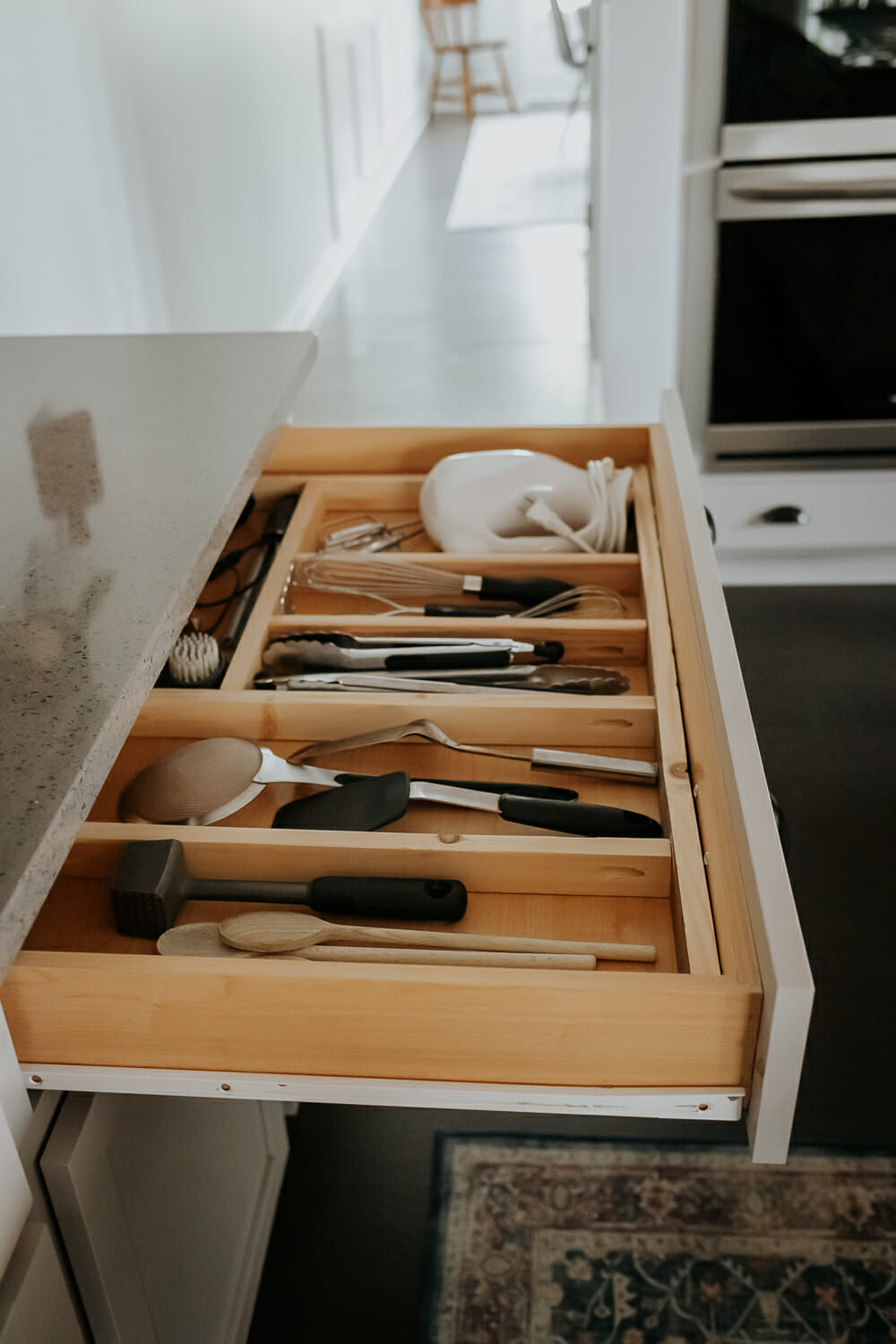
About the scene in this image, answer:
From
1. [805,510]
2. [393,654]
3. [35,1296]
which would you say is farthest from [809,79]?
[35,1296]

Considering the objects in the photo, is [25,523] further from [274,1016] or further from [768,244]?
[768,244]

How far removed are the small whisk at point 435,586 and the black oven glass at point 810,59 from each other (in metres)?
1.49

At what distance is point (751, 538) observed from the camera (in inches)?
105

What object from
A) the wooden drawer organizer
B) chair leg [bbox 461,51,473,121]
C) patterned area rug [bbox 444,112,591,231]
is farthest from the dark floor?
chair leg [bbox 461,51,473,121]

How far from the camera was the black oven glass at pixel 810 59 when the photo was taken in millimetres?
2178

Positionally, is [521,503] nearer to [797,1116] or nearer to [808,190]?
[797,1116]

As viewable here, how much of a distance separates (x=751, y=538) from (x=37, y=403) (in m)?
1.84

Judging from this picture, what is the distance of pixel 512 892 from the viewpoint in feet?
2.87

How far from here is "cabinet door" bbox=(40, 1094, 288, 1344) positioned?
0.74 meters

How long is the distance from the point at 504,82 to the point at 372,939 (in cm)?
963

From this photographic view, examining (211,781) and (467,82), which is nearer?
(211,781)

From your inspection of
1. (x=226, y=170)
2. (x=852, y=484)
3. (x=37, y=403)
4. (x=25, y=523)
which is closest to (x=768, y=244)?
(x=852, y=484)

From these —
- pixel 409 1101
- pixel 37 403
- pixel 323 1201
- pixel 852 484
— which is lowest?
pixel 323 1201

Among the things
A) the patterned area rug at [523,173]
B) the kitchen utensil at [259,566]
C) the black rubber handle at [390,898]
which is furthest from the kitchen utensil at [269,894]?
the patterned area rug at [523,173]
